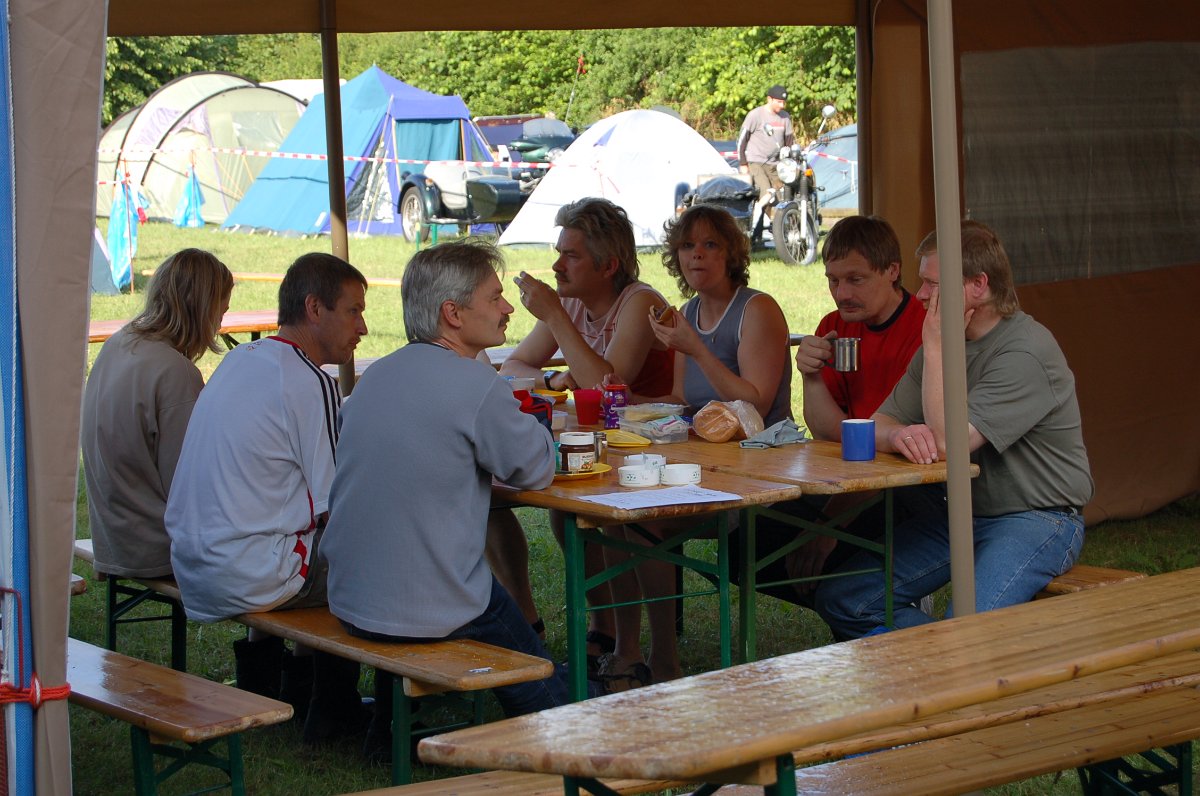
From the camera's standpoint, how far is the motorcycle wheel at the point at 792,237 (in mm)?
14742

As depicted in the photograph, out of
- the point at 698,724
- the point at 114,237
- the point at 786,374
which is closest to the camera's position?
the point at 698,724

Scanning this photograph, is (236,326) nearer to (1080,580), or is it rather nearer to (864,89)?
(864,89)

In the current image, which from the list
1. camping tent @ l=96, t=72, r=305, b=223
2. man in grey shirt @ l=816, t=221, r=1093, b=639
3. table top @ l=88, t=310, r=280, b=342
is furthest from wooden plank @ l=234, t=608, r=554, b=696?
camping tent @ l=96, t=72, r=305, b=223

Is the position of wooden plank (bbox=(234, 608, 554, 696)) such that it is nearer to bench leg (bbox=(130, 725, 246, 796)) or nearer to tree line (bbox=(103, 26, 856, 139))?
bench leg (bbox=(130, 725, 246, 796))

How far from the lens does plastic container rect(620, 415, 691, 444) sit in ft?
12.6

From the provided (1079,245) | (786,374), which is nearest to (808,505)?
(786,374)

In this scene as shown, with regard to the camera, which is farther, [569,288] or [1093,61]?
[1093,61]

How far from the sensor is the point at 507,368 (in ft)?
16.8

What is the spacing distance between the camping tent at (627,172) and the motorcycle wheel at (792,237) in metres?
1.34

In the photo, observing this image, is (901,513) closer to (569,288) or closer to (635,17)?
(569,288)

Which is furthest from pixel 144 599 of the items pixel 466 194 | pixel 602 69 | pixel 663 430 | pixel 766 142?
pixel 602 69

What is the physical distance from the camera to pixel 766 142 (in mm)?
15664

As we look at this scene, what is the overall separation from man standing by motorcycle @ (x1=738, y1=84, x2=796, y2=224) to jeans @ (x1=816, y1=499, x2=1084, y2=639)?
12164mm

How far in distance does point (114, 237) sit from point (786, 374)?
423 inches
